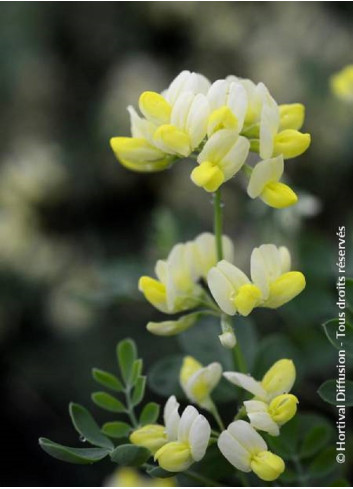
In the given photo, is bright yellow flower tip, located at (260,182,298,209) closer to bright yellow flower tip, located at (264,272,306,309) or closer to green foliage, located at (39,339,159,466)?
bright yellow flower tip, located at (264,272,306,309)

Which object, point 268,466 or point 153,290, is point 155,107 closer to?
point 153,290

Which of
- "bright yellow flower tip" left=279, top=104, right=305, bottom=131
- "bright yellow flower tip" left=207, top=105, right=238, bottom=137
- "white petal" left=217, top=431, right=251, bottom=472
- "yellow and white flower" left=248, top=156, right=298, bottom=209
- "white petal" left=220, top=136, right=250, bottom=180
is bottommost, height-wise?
"white petal" left=217, top=431, right=251, bottom=472

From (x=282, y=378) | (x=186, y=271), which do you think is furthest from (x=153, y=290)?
(x=282, y=378)

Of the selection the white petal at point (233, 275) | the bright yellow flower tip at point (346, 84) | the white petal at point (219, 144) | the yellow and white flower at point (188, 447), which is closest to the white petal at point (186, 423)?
the yellow and white flower at point (188, 447)

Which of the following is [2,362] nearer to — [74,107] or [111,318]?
[111,318]

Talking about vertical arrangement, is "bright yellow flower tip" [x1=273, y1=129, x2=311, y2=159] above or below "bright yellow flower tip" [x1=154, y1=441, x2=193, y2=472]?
above

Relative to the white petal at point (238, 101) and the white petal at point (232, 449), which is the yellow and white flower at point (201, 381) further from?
the white petal at point (238, 101)

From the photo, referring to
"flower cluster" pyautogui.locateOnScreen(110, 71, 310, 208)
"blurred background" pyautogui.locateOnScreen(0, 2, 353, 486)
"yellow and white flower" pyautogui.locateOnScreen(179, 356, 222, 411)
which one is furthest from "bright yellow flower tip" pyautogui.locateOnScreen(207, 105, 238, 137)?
"blurred background" pyautogui.locateOnScreen(0, 2, 353, 486)
